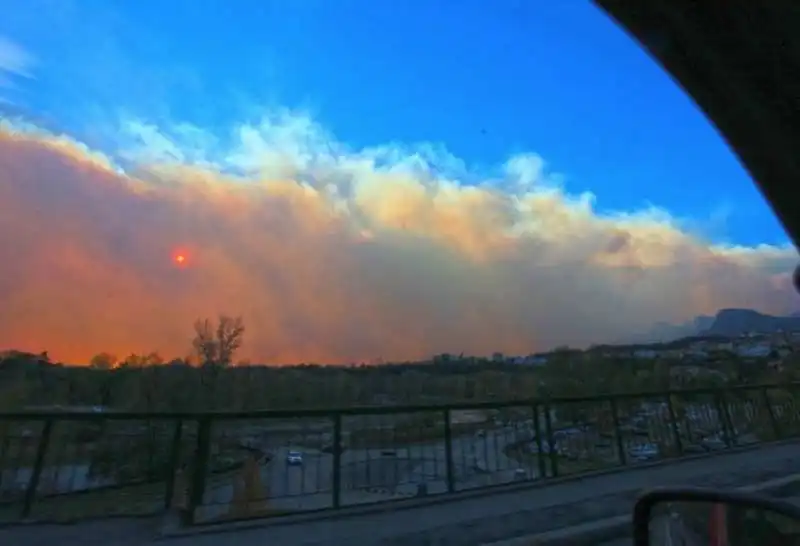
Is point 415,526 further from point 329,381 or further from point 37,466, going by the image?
point 329,381

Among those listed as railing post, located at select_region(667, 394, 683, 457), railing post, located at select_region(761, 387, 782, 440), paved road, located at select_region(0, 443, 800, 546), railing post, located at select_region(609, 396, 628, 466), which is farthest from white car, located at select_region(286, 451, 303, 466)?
railing post, located at select_region(761, 387, 782, 440)

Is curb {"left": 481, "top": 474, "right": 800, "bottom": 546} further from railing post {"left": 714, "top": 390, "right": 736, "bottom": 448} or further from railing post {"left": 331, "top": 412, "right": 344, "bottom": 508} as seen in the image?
railing post {"left": 714, "top": 390, "right": 736, "bottom": 448}

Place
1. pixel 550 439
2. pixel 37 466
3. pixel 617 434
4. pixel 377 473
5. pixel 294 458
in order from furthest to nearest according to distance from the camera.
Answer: pixel 617 434, pixel 550 439, pixel 377 473, pixel 294 458, pixel 37 466

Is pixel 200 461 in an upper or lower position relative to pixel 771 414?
lower

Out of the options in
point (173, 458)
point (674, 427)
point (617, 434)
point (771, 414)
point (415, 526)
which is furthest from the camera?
point (771, 414)

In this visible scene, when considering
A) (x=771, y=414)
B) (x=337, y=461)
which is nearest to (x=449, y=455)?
(x=337, y=461)

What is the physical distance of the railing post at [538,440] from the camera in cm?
1236

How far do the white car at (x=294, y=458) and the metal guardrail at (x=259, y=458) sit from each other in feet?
0.10

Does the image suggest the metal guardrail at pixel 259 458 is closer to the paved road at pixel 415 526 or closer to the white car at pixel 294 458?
the white car at pixel 294 458

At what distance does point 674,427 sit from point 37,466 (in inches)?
539

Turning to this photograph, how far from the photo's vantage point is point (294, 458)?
10.0 meters

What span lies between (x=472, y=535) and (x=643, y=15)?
22.0ft

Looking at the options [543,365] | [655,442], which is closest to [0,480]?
[655,442]

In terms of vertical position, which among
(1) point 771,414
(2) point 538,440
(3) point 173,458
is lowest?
(3) point 173,458
